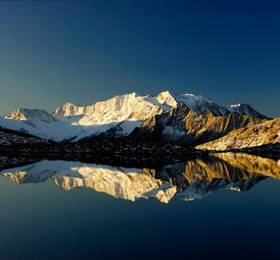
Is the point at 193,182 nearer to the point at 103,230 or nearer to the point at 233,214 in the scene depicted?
the point at 233,214

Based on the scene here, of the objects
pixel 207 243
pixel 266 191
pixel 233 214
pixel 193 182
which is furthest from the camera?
pixel 193 182

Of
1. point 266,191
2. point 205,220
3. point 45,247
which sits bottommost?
point 45,247

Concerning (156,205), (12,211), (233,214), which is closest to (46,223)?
(12,211)

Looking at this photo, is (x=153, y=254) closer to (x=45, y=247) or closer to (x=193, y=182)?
(x=45, y=247)

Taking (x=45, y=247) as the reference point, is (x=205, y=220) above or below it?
above

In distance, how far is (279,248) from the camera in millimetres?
43500

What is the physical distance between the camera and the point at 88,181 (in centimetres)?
12494

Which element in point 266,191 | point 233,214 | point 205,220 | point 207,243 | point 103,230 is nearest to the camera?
point 207,243

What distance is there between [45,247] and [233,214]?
2982 centimetres

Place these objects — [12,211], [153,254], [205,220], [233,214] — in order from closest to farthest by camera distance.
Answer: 1. [153,254]
2. [205,220]
3. [233,214]
4. [12,211]

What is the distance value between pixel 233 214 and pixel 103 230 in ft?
68.7

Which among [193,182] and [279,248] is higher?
[193,182]

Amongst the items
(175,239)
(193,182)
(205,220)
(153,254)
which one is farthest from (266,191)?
(153,254)

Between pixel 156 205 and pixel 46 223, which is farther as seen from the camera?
pixel 156 205
